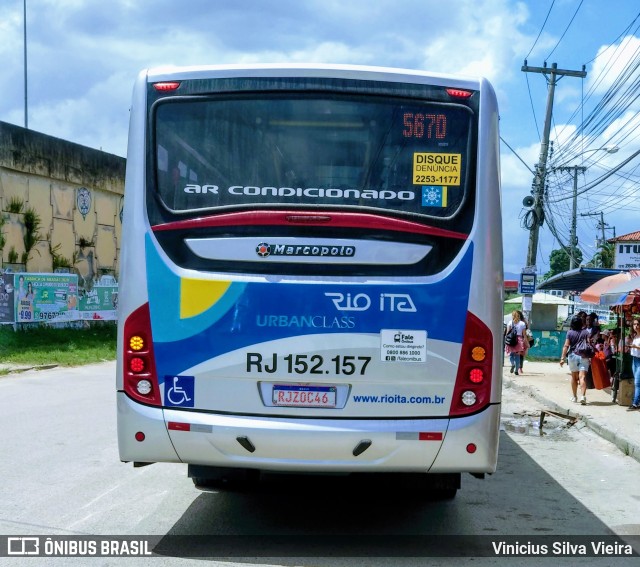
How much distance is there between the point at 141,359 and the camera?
5617 mm

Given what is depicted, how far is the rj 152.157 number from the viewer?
→ 5520 millimetres

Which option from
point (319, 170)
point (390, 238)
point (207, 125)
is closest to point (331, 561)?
point (390, 238)

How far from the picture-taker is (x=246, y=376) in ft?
18.1

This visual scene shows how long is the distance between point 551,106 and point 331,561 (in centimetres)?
2716

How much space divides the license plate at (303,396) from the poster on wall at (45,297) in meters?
18.7

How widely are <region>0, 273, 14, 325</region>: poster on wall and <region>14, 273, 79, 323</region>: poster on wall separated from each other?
17 cm

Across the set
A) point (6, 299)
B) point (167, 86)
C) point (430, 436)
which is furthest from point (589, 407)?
point (6, 299)

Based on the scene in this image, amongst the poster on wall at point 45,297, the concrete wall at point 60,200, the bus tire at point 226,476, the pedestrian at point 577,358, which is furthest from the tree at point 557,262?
the bus tire at point 226,476

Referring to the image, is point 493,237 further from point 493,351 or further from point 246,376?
point 246,376

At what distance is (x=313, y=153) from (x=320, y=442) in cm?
190

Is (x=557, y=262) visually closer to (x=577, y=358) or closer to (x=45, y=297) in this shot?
(x=45, y=297)

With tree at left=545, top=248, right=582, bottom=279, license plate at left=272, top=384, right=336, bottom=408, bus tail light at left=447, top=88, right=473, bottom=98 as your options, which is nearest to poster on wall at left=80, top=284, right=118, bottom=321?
license plate at left=272, top=384, right=336, bottom=408

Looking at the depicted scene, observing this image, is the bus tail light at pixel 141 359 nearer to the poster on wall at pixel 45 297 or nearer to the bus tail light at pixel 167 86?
the bus tail light at pixel 167 86

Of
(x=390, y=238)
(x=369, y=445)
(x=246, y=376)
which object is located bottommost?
(x=369, y=445)
